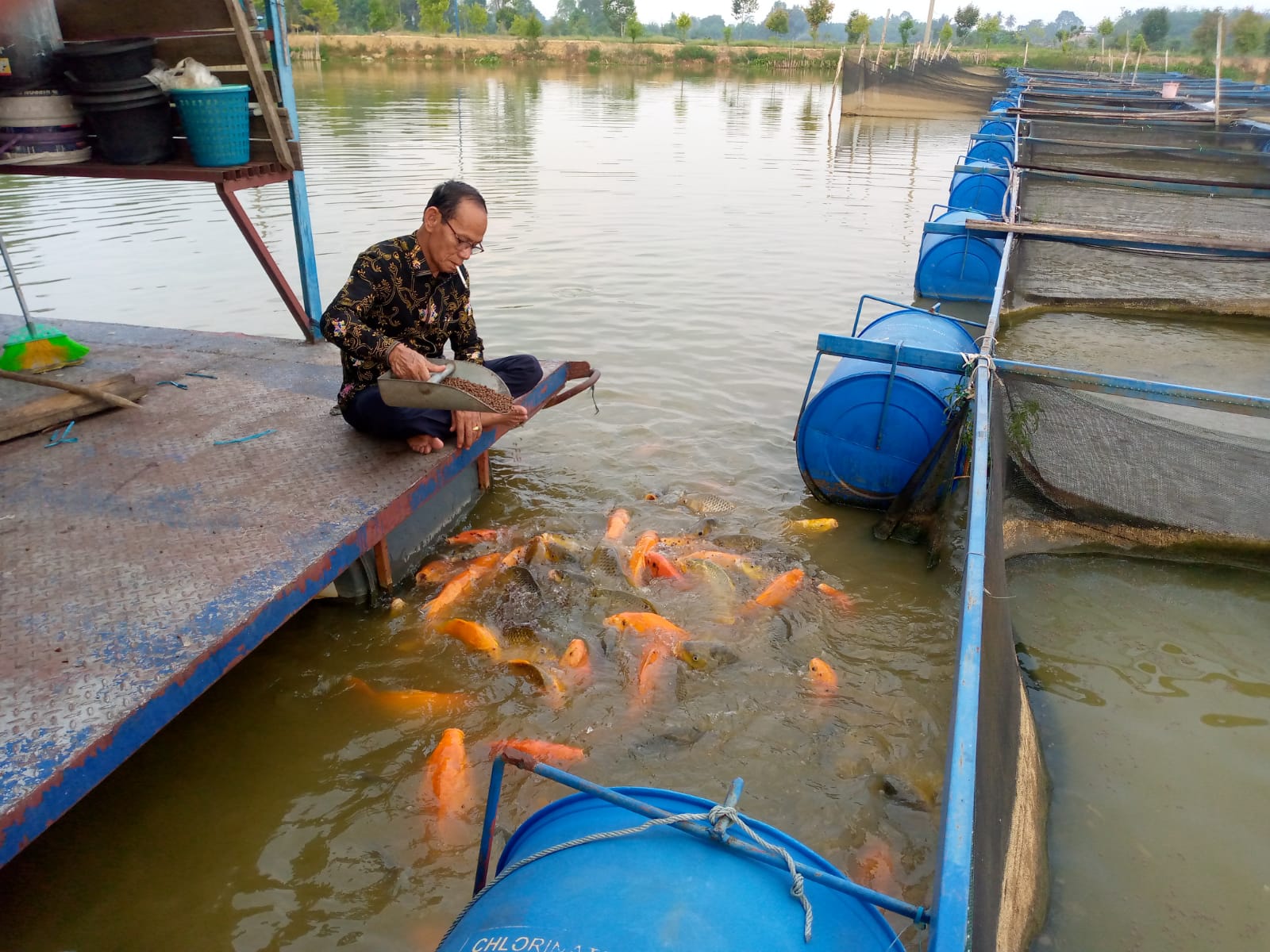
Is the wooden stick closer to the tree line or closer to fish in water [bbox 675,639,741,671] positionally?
fish in water [bbox 675,639,741,671]

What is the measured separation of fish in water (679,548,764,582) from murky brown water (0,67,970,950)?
0.10m

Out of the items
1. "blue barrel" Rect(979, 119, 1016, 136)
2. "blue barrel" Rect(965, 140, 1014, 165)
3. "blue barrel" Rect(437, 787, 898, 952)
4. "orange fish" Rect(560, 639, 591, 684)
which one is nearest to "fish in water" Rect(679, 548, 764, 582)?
"orange fish" Rect(560, 639, 591, 684)

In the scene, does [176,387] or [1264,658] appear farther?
[176,387]

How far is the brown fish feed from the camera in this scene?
4.17 m

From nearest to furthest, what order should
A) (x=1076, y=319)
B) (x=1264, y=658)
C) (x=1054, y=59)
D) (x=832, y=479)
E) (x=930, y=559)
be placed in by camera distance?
(x=1264, y=658) → (x=930, y=559) → (x=832, y=479) → (x=1076, y=319) → (x=1054, y=59)

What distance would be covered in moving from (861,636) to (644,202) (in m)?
12.4

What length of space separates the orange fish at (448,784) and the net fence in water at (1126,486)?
3.44m

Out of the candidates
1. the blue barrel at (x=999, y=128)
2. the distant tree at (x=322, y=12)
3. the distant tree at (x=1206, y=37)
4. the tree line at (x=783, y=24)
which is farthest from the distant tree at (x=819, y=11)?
the blue barrel at (x=999, y=128)

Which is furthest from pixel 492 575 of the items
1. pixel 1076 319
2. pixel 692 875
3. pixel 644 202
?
pixel 644 202

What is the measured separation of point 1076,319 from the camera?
10.6 meters

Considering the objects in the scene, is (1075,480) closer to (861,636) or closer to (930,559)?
(930,559)

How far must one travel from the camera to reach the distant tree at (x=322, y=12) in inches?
2648

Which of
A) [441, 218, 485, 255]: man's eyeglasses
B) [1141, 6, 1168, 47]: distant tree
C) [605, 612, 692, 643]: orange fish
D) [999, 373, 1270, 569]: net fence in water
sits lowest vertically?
[605, 612, 692, 643]: orange fish

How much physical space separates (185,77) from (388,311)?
261 cm
